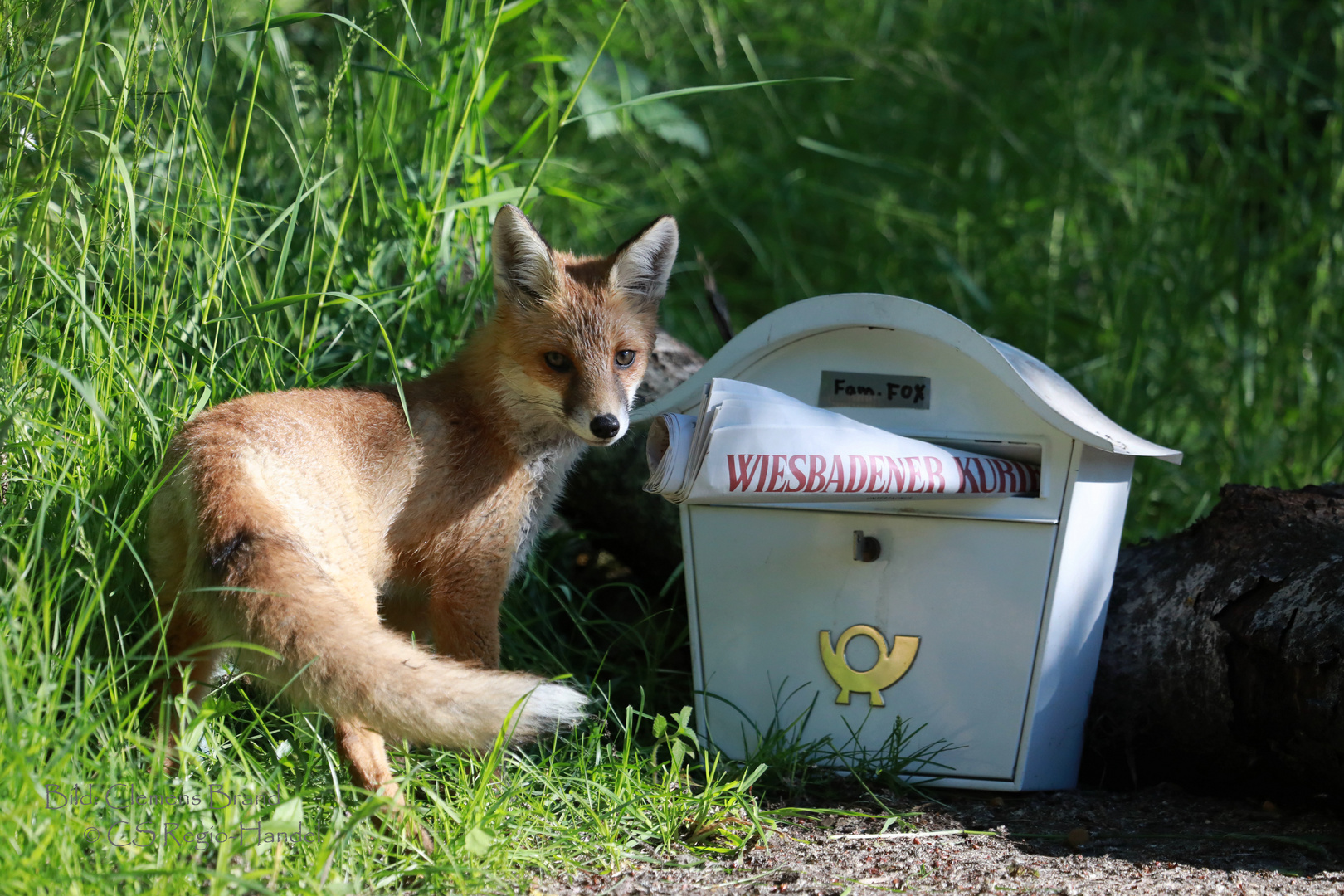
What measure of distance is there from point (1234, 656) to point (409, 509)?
219 centimetres

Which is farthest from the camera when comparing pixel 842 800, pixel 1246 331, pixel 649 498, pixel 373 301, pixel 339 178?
pixel 1246 331

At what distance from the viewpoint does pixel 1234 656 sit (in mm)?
2553

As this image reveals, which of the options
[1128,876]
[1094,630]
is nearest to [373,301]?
[1094,630]

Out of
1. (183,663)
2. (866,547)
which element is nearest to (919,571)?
(866,547)

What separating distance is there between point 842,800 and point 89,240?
2374 mm

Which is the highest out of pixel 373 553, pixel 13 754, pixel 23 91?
pixel 23 91

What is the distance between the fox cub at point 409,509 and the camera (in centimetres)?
181

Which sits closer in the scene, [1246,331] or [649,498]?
[649,498]

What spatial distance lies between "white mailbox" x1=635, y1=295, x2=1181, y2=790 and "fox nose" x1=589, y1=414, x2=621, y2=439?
279 mm

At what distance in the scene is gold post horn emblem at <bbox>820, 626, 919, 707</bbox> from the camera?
2.60m

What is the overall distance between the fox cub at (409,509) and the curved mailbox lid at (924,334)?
0.92ft

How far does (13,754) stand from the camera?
5.27ft

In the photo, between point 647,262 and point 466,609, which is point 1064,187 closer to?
point 647,262

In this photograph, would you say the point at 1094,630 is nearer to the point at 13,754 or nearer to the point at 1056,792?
the point at 1056,792
